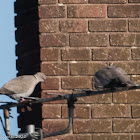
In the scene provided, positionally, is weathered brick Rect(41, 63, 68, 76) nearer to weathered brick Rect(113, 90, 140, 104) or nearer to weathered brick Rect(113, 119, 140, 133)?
weathered brick Rect(113, 90, 140, 104)

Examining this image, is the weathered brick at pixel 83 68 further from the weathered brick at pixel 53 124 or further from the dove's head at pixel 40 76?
the weathered brick at pixel 53 124

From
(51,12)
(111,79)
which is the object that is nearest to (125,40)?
(51,12)

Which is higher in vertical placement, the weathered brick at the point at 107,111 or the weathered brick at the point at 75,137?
the weathered brick at the point at 107,111

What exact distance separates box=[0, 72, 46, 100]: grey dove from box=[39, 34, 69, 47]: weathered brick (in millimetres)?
305

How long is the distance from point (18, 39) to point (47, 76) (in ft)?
2.59

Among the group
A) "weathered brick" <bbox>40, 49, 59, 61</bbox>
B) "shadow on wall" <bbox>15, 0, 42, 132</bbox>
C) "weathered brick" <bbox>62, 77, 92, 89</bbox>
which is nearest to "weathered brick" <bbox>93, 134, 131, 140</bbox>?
"weathered brick" <bbox>62, 77, 92, 89</bbox>

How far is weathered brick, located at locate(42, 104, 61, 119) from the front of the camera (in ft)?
21.4

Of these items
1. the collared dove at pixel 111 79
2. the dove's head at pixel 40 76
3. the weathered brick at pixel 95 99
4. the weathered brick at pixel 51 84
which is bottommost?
the weathered brick at pixel 95 99

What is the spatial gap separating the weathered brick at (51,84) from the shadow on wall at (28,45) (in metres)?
0.13

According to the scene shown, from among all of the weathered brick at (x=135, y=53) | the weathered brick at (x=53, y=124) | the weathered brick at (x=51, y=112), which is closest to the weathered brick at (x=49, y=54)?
the weathered brick at (x=51, y=112)

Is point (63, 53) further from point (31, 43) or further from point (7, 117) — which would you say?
point (7, 117)

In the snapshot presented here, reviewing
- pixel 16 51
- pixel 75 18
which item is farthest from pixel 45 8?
pixel 16 51

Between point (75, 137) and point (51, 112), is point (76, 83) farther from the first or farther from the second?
point (75, 137)

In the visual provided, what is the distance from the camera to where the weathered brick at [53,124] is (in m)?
6.50
